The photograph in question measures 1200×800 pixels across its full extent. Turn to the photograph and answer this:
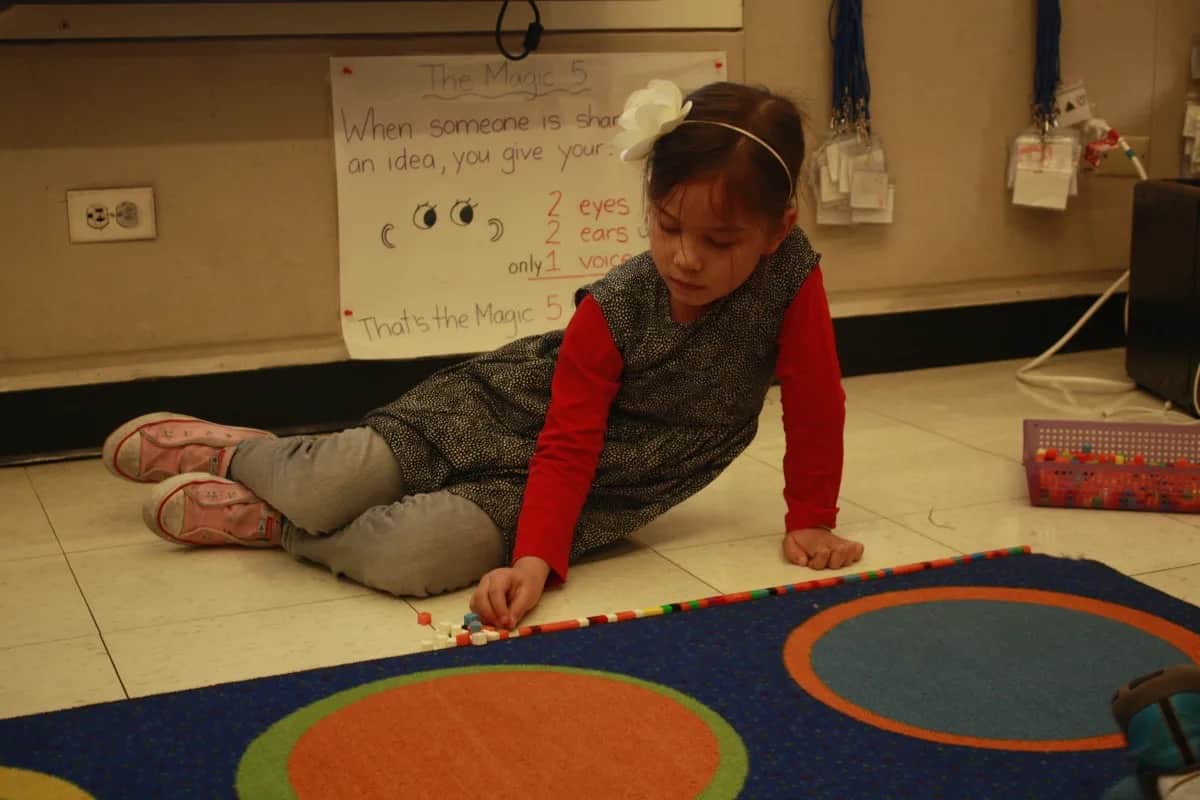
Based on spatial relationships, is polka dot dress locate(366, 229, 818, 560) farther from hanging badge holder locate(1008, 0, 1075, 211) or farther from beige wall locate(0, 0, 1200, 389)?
hanging badge holder locate(1008, 0, 1075, 211)

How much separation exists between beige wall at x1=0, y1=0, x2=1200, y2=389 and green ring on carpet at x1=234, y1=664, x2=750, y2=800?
99cm

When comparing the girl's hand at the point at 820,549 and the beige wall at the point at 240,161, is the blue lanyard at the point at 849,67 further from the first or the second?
the girl's hand at the point at 820,549

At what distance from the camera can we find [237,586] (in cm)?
141

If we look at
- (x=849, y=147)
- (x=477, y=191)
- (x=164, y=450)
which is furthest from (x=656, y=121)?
(x=849, y=147)

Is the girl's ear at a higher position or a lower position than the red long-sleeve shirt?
higher

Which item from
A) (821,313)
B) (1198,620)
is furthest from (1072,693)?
(821,313)

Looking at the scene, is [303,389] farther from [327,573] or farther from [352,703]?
[352,703]

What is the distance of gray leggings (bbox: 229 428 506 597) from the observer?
1.35 meters

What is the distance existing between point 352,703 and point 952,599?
0.56m

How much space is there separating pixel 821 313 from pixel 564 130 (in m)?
0.80

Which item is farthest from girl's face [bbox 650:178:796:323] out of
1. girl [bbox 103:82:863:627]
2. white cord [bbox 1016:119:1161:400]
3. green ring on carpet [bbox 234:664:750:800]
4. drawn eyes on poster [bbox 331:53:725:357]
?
white cord [bbox 1016:119:1161:400]

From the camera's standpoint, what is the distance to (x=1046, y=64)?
2.38 meters

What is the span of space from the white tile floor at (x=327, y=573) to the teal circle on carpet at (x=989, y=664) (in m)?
0.16

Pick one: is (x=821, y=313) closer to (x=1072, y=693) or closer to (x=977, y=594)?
(x=977, y=594)
